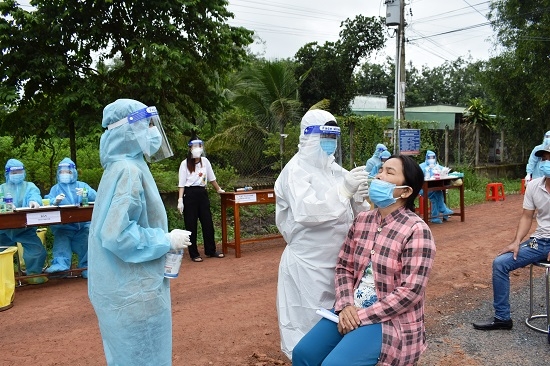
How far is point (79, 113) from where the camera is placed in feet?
27.0

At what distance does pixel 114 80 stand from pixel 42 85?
3.68ft

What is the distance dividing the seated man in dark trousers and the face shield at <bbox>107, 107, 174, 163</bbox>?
322 cm

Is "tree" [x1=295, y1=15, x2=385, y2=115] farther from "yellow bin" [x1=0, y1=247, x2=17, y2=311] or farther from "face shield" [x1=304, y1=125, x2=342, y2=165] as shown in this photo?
"face shield" [x1=304, y1=125, x2=342, y2=165]

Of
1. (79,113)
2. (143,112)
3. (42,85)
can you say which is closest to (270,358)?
(143,112)

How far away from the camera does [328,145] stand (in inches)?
143

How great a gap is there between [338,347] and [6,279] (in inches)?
171

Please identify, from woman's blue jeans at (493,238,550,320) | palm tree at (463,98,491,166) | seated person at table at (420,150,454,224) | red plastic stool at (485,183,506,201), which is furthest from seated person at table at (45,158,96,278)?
palm tree at (463,98,491,166)

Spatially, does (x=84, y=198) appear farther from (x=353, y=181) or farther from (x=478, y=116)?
(x=478, y=116)

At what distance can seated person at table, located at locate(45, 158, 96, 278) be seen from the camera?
6.70m

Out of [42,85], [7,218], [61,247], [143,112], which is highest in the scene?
[42,85]

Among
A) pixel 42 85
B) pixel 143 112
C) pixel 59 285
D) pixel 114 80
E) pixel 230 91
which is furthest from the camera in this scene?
pixel 230 91

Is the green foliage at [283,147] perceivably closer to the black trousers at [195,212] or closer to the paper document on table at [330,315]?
the black trousers at [195,212]

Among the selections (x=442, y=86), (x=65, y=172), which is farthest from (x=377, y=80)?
(x=65, y=172)

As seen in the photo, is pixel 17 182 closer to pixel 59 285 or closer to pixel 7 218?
pixel 7 218
